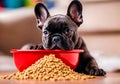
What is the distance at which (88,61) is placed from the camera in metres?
1.85

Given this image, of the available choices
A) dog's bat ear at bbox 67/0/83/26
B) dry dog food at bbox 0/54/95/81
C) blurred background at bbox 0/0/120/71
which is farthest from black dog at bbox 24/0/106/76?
blurred background at bbox 0/0/120/71

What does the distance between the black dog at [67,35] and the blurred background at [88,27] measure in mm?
1120

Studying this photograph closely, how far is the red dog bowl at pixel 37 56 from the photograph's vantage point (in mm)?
1649

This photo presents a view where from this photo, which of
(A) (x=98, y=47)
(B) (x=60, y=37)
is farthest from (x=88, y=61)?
(A) (x=98, y=47)

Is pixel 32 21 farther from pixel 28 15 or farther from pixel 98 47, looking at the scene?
pixel 98 47

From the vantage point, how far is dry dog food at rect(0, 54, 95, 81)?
157cm

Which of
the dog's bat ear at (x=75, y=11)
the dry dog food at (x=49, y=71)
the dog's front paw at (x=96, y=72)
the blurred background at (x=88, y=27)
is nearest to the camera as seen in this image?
the dry dog food at (x=49, y=71)

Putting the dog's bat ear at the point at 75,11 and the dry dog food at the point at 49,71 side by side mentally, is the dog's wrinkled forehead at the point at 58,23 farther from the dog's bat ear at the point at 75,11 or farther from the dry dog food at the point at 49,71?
the dry dog food at the point at 49,71

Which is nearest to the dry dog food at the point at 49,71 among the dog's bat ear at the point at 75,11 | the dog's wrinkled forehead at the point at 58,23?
the dog's wrinkled forehead at the point at 58,23

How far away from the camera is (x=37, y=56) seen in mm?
1659

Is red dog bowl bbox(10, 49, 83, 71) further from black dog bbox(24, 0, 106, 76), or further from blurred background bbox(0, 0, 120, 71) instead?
blurred background bbox(0, 0, 120, 71)

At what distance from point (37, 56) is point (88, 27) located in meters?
1.46

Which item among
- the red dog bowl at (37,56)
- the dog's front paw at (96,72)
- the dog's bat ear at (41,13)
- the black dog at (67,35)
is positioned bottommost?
the dog's front paw at (96,72)

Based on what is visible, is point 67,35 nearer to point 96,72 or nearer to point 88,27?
point 96,72
